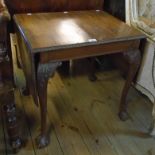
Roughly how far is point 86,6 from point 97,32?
18.5 inches

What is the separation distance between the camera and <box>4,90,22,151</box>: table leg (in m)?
1.13

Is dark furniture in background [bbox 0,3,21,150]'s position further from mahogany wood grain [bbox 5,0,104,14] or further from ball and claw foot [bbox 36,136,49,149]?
mahogany wood grain [bbox 5,0,104,14]

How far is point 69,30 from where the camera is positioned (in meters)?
1.27

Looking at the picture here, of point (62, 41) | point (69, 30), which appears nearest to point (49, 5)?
point (69, 30)

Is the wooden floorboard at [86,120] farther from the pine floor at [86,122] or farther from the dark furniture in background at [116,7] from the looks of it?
the dark furniture in background at [116,7]

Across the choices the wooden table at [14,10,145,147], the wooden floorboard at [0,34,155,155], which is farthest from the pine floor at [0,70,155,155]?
the wooden table at [14,10,145,147]

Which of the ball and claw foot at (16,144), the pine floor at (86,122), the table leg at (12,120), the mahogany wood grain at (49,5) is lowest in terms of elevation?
the pine floor at (86,122)

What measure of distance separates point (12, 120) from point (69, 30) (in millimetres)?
589

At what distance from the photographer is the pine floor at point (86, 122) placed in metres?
1.39

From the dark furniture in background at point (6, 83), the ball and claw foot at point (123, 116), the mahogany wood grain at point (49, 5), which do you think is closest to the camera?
the dark furniture in background at point (6, 83)

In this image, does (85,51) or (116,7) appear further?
(116,7)

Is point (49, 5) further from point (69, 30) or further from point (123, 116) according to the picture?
point (123, 116)

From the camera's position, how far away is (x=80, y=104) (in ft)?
5.70

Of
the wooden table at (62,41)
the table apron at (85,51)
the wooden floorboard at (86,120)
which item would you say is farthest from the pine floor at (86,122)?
the table apron at (85,51)
